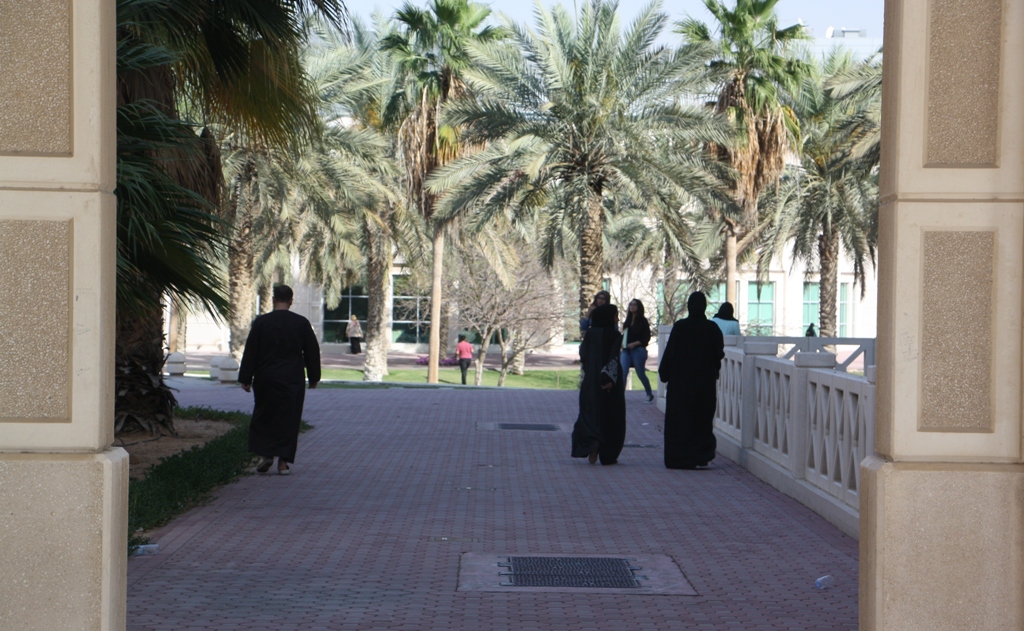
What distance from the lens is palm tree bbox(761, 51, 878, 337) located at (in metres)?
28.0

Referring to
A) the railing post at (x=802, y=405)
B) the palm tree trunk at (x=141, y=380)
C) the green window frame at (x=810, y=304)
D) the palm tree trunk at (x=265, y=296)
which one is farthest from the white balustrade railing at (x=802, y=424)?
the green window frame at (x=810, y=304)

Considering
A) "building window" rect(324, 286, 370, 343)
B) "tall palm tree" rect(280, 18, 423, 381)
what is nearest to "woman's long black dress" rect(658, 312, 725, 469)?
"tall palm tree" rect(280, 18, 423, 381)

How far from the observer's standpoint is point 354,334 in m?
51.5

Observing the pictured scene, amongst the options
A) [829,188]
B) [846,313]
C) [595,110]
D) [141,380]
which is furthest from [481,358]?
[846,313]

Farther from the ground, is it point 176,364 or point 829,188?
point 829,188

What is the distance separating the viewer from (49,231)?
411 centimetres

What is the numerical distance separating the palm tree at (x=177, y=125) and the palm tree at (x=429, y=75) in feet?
52.8

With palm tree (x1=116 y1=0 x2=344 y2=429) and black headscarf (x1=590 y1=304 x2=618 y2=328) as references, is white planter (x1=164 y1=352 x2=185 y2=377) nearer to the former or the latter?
palm tree (x1=116 y1=0 x2=344 y2=429)

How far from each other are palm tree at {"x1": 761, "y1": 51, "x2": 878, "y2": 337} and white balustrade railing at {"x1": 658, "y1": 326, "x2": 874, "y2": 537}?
15.5m

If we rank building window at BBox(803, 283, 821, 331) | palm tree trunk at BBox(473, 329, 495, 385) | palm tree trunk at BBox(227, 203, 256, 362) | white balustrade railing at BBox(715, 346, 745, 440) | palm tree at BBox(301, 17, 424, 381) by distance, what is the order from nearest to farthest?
white balustrade railing at BBox(715, 346, 745, 440) < palm tree at BBox(301, 17, 424, 381) < palm tree trunk at BBox(227, 203, 256, 362) < palm tree trunk at BBox(473, 329, 495, 385) < building window at BBox(803, 283, 821, 331)

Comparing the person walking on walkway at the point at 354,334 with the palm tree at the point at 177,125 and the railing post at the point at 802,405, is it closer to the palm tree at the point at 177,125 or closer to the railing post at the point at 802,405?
the palm tree at the point at 177,125

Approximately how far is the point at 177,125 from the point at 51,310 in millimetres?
4749

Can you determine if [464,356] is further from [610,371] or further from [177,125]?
[177,125]

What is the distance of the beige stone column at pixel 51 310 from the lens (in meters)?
4.11
